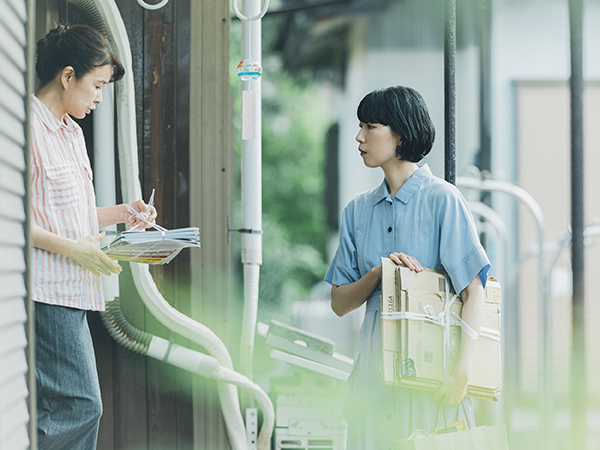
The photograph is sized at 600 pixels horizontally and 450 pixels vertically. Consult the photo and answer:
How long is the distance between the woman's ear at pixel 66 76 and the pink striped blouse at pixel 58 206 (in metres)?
0.09

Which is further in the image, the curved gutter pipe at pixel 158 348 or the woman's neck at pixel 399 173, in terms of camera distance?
the curved gutter pipe at pixel 158 348

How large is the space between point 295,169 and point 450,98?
475 inches

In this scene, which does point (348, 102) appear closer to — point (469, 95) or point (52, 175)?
point (469, 95)

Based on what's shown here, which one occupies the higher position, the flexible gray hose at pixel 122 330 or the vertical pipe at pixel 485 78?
→ the vertical pipe at pixel 485 78

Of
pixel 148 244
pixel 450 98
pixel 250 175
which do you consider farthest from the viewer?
pixel 250 175

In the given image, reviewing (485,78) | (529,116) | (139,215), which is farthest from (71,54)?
(529,116)

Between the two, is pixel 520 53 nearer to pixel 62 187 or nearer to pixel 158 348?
pixel 158 348

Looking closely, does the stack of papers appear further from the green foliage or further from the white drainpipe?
A: the green foliage

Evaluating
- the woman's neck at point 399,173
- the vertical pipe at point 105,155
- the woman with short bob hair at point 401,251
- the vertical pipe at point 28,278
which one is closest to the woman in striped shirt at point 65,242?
the vertical pipe at point 28,278

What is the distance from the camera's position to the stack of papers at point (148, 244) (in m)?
1.72

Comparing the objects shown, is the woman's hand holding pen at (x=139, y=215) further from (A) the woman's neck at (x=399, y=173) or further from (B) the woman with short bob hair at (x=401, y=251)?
(A) the woman's neck at (x=399, y=173)

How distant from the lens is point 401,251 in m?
1.83

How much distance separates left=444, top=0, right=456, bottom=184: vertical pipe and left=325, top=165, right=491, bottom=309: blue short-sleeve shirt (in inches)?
9.0

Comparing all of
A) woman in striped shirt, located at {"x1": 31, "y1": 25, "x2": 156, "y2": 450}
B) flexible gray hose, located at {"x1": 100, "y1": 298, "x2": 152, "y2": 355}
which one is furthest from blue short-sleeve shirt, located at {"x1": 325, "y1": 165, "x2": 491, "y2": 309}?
flexible gray hose, located at {"x1": 100, "y1": 298, "x2": 152, "y2": 355}
